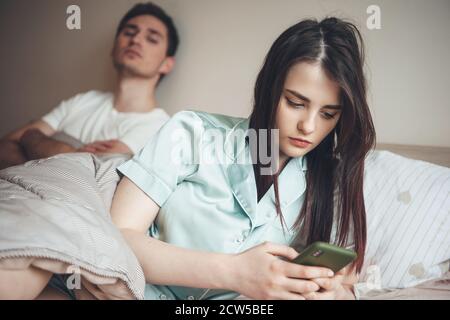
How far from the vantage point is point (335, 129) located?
0.76 metres

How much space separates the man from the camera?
0.92m

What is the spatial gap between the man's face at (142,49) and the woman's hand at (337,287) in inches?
20.9

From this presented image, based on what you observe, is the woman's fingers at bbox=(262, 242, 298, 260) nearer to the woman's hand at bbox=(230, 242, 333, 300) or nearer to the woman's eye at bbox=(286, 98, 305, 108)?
the woman's hand at bbox=(230, 242, 333, 300)

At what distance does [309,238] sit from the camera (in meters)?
0.77

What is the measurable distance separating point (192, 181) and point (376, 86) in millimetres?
363

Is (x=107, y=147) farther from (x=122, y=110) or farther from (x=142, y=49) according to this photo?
(x=142, y=49)

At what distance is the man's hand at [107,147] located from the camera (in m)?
0.94

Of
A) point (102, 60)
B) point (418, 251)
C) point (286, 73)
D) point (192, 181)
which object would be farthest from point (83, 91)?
point (418, 251)

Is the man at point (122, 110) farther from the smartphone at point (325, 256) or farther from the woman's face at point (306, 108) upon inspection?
the smartphone at point (325, 256)

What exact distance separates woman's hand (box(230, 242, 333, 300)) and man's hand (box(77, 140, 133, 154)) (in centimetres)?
40

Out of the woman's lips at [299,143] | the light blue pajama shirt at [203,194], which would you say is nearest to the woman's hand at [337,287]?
the light blue pajama shirt at [203,194]

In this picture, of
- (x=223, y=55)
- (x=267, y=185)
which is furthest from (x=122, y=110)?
(x=267, y=185)

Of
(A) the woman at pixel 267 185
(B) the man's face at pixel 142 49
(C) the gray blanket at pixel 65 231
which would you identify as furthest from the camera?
(B) the man's face at pixel 142 49
